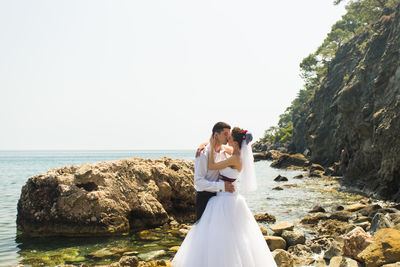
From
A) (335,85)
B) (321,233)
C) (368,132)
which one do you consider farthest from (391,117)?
(335,85)

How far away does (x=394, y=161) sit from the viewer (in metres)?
17.9

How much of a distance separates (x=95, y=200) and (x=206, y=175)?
22.4 ft

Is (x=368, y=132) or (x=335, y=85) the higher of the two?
(x=335, y=85)

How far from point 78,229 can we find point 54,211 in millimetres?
1048

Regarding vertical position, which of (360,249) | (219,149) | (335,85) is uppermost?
(335,85)

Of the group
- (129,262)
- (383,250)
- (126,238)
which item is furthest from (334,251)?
(126,238)

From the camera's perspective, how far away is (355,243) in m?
7.67

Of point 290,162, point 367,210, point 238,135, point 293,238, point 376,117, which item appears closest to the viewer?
point 238,135

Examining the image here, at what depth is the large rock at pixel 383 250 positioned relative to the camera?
6.55 metres

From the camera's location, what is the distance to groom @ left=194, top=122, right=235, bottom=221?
5.48 meters

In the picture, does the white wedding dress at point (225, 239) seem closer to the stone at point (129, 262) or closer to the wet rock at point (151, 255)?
the stone at point (129, 262)

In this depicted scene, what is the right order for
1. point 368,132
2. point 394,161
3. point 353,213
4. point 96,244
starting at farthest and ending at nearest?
1. point 368,132
2. point 394,161
3. point 353,213
4. point 96,244

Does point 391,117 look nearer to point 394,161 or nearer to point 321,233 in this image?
point 394,161

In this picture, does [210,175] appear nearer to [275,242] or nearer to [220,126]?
[220,126]
